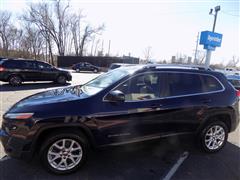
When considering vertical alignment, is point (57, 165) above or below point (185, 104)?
below

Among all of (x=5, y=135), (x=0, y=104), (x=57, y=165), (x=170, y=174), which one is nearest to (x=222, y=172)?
(x=170, y=174)

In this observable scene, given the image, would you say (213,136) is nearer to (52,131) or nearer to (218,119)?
(218,119)

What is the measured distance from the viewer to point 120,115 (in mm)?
3064

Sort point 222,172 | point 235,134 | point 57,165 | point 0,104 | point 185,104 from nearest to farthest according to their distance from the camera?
point 57,165, point 222,172, point 185,104, point 235,134, point 0,104

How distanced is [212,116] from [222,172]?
1028mm

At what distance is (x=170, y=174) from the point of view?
3111 mm

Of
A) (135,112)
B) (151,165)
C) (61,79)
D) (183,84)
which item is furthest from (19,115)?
(61,79)

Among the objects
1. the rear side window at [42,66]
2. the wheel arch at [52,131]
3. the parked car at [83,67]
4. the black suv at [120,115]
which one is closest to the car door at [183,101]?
the black suv at [120,115]

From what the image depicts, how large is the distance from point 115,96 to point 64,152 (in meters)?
1.16

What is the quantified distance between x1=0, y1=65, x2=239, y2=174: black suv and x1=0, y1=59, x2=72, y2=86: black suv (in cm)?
911

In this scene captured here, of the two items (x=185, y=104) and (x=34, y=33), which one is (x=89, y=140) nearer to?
(x=185, y=104)

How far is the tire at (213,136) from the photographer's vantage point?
3859mm

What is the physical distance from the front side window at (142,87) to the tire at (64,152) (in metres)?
1.01

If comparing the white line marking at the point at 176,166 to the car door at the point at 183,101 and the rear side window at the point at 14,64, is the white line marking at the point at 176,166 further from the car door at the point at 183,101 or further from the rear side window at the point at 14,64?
the rear side window at the point at 14,64
